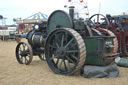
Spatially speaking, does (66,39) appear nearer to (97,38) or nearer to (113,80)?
(97,38)

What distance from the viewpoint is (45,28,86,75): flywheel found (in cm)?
459

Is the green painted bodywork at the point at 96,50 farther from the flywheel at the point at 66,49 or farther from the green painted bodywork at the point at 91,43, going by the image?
the flywheel at the point at 66,49

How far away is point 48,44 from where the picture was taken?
18.1ft

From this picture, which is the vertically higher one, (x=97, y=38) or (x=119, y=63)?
(x=97, y=38)

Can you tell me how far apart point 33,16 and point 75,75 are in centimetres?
1757

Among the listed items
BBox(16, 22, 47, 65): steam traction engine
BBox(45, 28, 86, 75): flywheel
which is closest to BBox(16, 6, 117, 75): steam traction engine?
BBox(45, 28, 86, 75): flywheel

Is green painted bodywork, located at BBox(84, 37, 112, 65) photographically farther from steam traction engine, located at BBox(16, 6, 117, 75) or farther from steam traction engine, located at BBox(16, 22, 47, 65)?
steam traction engine, located at BBox(16, 22, 47, 65)

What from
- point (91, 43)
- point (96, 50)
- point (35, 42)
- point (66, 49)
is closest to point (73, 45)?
point (66, 49)

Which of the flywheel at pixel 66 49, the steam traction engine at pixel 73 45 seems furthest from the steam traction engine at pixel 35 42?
the flywheel at pixel 66 49

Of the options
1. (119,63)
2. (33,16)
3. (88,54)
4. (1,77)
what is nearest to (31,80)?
(1,77)

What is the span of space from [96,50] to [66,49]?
2.67ft

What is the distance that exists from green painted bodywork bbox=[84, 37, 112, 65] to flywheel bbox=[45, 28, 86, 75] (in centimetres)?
36

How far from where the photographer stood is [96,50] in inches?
194

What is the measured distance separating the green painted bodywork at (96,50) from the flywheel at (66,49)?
0.36m
